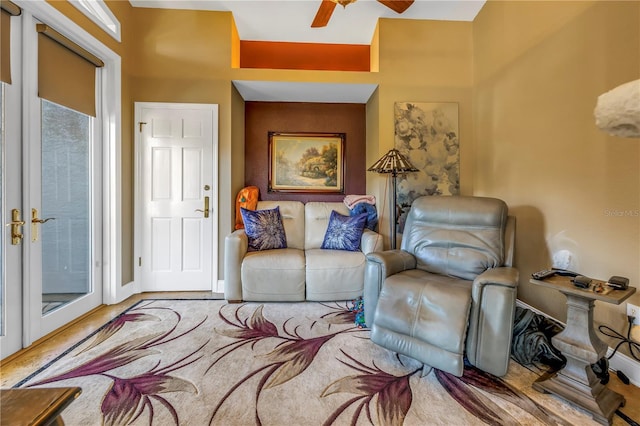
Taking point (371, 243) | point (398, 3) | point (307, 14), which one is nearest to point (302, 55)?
point (307, 14)

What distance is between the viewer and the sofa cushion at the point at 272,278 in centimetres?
274

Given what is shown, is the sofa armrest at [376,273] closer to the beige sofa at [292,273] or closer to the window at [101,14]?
the beige sofa at [292,273]

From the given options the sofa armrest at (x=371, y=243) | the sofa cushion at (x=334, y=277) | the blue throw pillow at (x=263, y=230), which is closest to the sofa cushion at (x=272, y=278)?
the sofa cushion at (x=334, y=277)

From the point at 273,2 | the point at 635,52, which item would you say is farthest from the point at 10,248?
the point at 635,52

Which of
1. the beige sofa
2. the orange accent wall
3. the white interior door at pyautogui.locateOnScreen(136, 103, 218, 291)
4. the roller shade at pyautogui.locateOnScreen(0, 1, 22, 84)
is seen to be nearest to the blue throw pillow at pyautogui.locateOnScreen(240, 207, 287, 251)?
the beige sofa

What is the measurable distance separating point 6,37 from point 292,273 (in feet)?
9.09

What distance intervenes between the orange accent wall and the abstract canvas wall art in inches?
44.3

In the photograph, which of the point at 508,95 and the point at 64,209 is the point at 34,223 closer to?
the point at 64,209

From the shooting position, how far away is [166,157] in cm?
309

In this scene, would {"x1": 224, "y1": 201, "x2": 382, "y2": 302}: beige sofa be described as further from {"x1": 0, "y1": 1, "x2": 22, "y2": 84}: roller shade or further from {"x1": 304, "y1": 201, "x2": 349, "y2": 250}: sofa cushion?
{"x1": 0, "y1": 1, "x2": 22, "y2": 84}: roller shade

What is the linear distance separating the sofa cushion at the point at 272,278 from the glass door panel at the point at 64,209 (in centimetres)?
148

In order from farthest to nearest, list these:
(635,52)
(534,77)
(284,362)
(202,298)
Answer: (202,298), (534,77), (284,362), (635,52)

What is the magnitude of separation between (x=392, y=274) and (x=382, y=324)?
1.30 feet

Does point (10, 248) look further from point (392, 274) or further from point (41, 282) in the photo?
point (392, 274)
